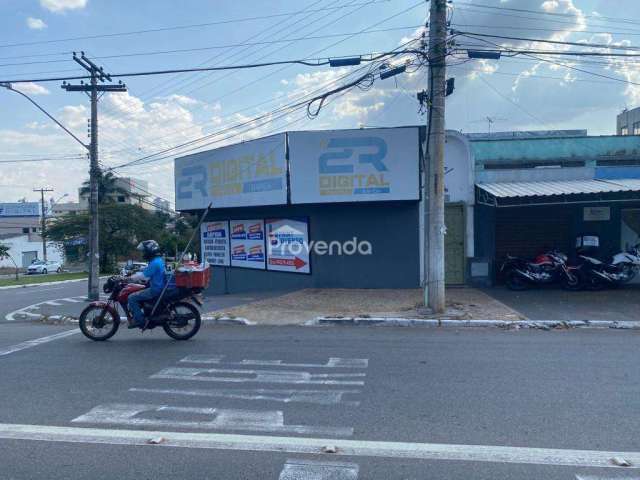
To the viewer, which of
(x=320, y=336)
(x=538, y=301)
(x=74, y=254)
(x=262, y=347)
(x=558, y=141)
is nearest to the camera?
(x=262, y=347)

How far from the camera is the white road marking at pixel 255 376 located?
6.56m

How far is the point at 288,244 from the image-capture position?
1606cm

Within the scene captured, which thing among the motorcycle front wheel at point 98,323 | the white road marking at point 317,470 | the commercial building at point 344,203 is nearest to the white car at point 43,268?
the commercial building at point 344,203

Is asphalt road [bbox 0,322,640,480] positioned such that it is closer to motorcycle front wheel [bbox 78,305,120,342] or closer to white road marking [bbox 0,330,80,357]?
white road marking [bbox 0,330,80,357]

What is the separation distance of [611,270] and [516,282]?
7.79 ft

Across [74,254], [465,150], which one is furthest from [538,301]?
[74,254]

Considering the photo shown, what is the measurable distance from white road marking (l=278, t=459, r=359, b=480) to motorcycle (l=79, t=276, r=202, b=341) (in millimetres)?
5295

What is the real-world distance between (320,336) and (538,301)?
6.06 m

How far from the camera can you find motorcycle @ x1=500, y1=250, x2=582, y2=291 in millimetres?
13938

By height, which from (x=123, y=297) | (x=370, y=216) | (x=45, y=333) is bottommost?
(x=45, y=333)

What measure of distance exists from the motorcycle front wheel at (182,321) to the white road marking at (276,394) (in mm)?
2900

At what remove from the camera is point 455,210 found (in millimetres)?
15188

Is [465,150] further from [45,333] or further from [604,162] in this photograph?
[45,333]

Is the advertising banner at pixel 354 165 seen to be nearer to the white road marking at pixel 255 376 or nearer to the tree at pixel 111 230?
the white road marking at pixel 255 376
